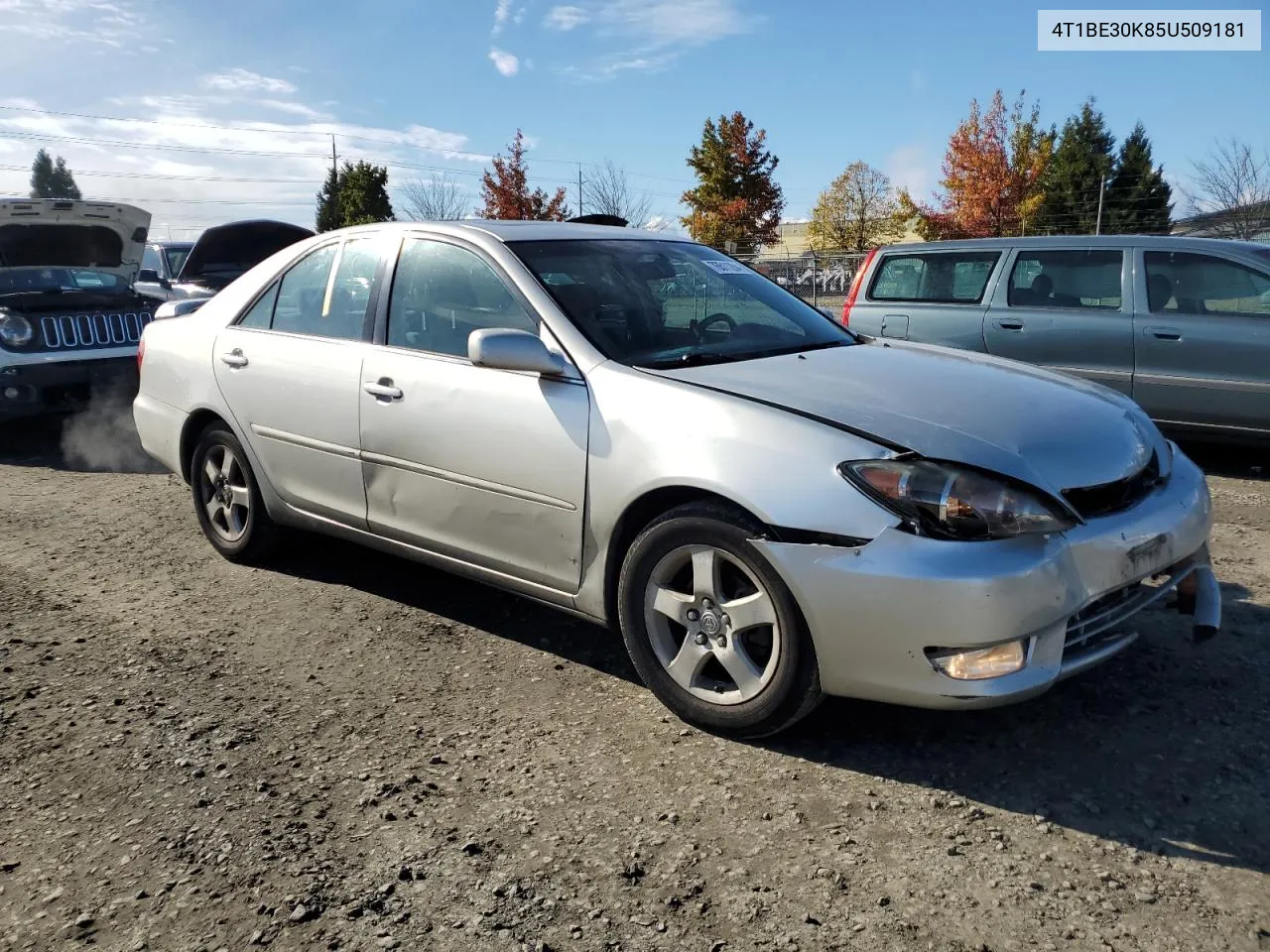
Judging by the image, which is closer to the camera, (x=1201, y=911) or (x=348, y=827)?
(x=1201, y=911)

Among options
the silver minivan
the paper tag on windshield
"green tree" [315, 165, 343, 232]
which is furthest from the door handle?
"green tree" [315, 165, 343, 232]

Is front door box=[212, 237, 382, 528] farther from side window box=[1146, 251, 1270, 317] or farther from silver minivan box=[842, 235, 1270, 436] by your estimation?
side window box=[1146, 251, 1270, 317]

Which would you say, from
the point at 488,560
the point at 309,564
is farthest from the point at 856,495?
the point at 309,564

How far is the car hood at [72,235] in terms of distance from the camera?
816 cm

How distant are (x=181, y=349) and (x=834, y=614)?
3.69 metres

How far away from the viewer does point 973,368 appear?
3.68 m

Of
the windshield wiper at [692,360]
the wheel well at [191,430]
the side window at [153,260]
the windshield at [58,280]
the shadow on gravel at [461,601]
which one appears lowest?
the shadow on gravel at [461,601]

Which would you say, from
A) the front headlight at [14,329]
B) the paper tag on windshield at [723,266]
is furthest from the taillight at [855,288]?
the front headlight at [14,329]

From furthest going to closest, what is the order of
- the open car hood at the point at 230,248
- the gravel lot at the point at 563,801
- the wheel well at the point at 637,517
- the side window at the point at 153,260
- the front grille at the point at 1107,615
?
the side window at the point at 153,260
the open car hood at the point at 230,248
the wheel well at the point at 637,517
the front grille at the point at 1107,615
the gravel lot at the point at 563,801

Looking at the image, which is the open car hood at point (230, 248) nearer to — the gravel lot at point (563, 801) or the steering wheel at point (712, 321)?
the gravel lot at point (563, 801)

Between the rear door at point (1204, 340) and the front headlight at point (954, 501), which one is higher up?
the rear door at point (1204, 340)

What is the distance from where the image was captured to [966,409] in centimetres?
314

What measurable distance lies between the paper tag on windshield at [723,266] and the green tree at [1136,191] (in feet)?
137

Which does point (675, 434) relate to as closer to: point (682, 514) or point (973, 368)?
point (682, 514)
